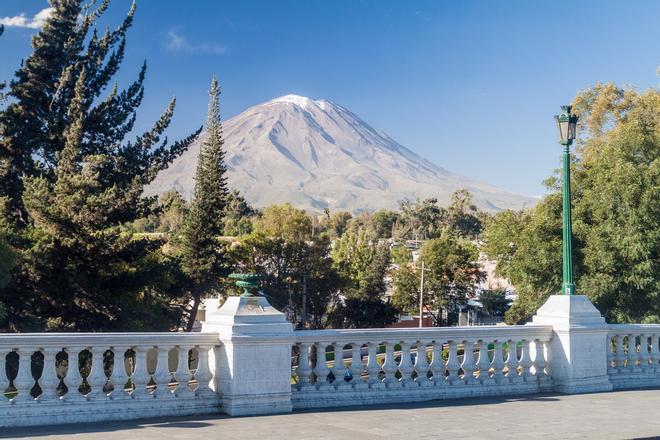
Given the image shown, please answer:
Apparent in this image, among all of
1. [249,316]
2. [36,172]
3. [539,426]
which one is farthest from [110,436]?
[36,172]

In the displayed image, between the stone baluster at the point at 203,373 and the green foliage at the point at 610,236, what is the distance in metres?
15.2

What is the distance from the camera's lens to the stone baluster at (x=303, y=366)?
28.8 feet

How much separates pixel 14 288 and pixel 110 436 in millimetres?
23425

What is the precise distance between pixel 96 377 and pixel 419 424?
128 inches

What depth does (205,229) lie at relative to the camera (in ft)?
154

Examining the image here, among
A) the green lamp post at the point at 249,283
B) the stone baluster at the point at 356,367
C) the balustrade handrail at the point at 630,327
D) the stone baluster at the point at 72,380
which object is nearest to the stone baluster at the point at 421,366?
the stone baluster at the point at 356,367

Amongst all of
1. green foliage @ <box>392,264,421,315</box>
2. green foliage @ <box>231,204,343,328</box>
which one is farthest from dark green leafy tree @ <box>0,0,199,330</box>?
green foliage @ <box>392,264,421,315</box>

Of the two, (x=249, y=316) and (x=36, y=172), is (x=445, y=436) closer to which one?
(x=249, y=316)

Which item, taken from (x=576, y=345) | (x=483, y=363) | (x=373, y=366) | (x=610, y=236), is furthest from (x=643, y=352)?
(x=610, y=236)

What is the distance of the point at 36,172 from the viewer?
33.8 m

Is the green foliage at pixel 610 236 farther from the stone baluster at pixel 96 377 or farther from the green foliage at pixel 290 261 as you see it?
the green foliage at pixel 290 261

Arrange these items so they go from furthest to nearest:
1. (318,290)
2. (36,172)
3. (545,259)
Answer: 1. (318,290)
2. (36,172)
3. (545,259)

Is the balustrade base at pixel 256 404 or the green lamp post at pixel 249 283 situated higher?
the green lamp post at pixel 249 283

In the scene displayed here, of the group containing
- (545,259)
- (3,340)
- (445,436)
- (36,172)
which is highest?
(36,172)
